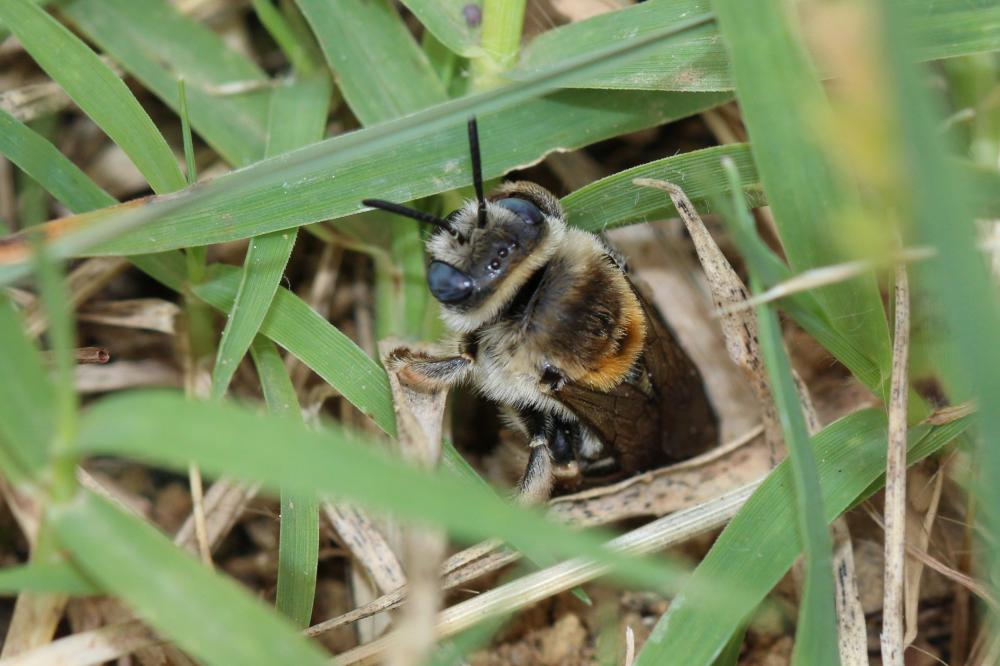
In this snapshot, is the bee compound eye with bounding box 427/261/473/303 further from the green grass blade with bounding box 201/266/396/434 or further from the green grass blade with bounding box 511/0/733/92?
the green grass blade with bounding box 511/0/733/92

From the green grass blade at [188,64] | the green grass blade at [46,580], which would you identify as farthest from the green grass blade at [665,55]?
the green grass blade at [46,580]

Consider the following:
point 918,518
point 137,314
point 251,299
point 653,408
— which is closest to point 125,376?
point 137,314

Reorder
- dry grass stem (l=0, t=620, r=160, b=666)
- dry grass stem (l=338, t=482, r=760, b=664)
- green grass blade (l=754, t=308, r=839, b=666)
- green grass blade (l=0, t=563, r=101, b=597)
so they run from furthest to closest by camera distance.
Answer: dry grass stem (l=338, t=482, r=760, b=664) → dry grass stem (l=0, t=620, r=160, b=666) → green grass blade (l=754, t=308, r=839, b=666) → green grass blade (l=0, t=563, r=101, b=597)

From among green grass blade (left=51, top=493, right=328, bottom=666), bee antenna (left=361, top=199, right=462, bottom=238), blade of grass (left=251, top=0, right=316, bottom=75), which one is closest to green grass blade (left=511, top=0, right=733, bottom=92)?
bee antenna (left=361, top=199, right=462, bottom=238)

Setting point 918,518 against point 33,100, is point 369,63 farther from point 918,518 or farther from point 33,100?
point 918,518

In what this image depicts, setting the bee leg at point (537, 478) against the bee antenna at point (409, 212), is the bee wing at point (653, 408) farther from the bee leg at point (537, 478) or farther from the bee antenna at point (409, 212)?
the bee antenna at point (409, 212)

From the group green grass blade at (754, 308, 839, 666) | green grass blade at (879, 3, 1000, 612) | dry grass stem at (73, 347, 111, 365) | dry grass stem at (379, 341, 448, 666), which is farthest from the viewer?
dry grass stem at (73, 347, 111, 365)
